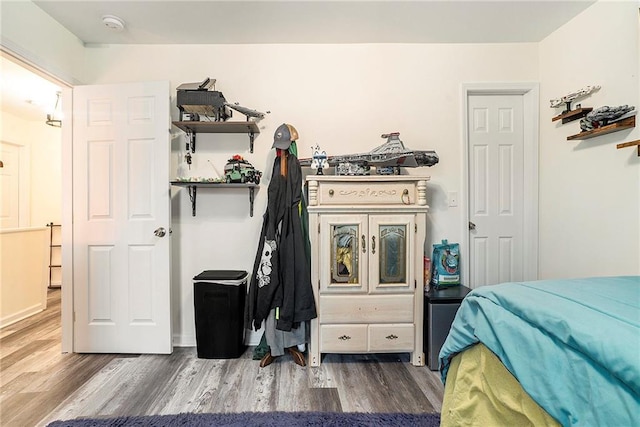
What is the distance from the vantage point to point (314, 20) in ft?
6.57

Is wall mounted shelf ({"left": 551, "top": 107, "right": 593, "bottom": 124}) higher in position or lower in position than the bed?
higher

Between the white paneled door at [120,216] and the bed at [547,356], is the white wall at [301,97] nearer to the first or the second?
the white paneled door at [120,216]

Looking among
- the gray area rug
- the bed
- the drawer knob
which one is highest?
the drawer knob

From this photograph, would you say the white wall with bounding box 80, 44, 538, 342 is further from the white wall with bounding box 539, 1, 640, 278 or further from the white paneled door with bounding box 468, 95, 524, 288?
the white wall with bounding box 539, 1, 640, 278

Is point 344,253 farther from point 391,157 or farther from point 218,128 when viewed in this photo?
point 218,128

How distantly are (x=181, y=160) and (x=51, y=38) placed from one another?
115cm

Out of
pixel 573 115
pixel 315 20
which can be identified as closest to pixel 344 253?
pixel 315 20

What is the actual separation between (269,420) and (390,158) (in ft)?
5.70

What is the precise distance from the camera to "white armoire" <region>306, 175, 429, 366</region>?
1.94m

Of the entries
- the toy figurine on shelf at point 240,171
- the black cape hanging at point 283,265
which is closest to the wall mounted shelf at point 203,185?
the toy figurine on shelf at point 240,171

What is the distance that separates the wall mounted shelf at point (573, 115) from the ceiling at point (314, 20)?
2.28ft

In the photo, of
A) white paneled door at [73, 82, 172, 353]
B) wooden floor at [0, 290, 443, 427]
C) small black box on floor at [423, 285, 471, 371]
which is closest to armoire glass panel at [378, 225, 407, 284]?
small black box on floor at [423, 285, 471, 371]

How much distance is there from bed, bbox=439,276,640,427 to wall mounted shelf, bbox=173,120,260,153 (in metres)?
1.86

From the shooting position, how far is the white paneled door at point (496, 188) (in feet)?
7.86
